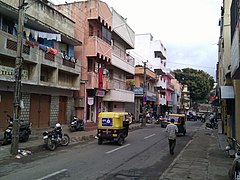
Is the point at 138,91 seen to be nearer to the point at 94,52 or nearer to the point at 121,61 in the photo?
the point at 121,61

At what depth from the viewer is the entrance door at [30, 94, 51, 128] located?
18.8 meters

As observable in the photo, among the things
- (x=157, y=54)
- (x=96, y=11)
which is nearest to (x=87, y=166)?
(x=96, y=11)

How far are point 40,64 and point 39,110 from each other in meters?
3.72

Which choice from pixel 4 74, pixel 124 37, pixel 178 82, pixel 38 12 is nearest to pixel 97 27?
pixel 124 37

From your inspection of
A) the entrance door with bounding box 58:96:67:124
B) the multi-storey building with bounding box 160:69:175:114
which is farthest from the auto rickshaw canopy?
the multi-storey building with bounding box 160:69:175:114

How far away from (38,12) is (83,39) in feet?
22.3

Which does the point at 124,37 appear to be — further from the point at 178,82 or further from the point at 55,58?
the point at 178,82

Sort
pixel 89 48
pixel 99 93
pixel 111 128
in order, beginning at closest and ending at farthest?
pixel 111 128, pixel 89 48, pixel 99 93

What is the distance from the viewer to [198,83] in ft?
235

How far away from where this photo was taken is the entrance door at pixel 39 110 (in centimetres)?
1877

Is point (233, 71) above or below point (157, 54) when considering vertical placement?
below

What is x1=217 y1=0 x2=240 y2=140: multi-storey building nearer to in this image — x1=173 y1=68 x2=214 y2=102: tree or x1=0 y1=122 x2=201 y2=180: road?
x1=0 y1=122 x2=201 y2=180: road

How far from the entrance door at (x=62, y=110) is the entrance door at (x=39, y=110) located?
→ 186 centimetres

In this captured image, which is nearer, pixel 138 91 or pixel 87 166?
pixel 87 166
